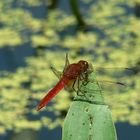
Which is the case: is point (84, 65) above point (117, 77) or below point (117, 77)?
below

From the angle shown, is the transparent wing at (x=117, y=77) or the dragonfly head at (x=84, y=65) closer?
the dragonfly head at (x=84, y=65)

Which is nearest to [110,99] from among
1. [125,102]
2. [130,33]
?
[125,102]

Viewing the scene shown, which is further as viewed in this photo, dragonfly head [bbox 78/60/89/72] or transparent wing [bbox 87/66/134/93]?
transparent wing [bbox 87/66/134/93]

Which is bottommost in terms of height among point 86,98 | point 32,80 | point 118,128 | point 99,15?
point 86,98

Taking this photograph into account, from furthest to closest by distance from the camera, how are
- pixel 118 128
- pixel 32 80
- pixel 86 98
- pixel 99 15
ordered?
pixel 99 15 < pixel 32 80 < pixel 118 128 < pixel 86 98

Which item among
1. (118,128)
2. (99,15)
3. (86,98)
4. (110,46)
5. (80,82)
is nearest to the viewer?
(86,98)

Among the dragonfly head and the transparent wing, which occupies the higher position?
the transparent wing

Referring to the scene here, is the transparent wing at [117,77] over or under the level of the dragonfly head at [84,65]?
over

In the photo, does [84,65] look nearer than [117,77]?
Yes

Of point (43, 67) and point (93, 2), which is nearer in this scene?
point (43, 67)

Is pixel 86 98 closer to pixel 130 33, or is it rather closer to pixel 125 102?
pixel 125 102

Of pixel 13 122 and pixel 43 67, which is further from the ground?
pixel 43 67
